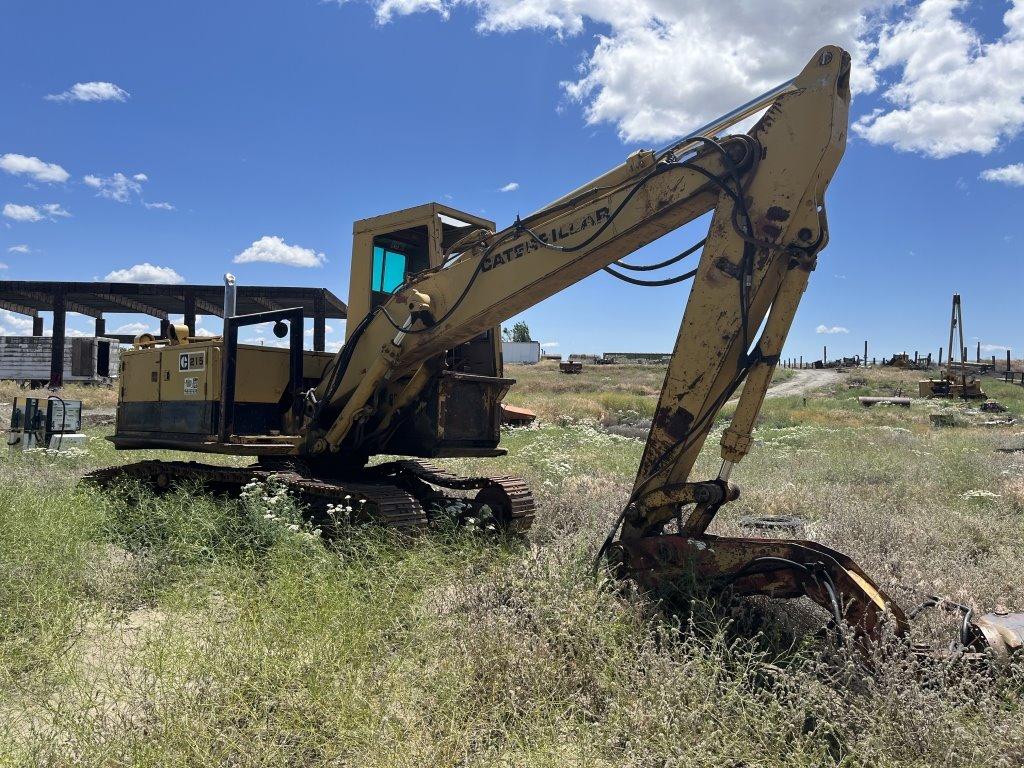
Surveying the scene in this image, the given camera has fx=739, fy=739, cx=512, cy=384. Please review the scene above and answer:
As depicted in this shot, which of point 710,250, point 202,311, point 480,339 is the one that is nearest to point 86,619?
point 480,339

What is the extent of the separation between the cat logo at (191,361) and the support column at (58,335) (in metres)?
22.6

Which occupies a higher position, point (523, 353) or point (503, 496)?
point (523, 353)

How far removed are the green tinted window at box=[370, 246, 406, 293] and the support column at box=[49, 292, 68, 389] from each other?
24.1 metres

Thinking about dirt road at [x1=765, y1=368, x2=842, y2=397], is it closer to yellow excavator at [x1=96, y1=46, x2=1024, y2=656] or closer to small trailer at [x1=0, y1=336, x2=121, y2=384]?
small trailer at [x1=0, y1=336, x2=121, y2=384]

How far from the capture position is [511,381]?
25.8ft

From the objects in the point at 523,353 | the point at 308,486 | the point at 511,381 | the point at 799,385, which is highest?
the point at 523,353

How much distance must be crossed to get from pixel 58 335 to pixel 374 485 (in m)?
25.0

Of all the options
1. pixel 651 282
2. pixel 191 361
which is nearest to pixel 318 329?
pixel 191 361

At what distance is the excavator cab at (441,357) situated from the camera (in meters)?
7.32

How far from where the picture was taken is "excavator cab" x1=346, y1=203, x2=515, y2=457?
288 inches

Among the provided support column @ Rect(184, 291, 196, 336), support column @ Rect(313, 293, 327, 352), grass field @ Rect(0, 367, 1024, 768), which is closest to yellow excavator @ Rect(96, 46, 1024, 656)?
grass field @ Rect(0, 367, 1024, 768)

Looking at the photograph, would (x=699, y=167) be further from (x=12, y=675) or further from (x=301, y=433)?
(x=12, y=675)

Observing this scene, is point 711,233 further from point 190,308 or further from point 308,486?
point 190,308

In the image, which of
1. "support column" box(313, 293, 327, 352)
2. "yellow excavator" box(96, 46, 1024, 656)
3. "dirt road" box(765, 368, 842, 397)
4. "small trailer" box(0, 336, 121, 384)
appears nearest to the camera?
"yellow excavator" box(96, 46, 1024, 656)
